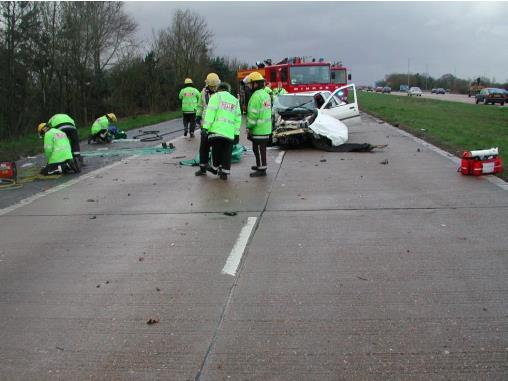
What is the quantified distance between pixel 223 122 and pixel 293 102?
23.0ft

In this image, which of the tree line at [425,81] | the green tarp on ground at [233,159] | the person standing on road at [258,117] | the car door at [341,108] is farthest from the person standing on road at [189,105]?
the tree line at [425,81]

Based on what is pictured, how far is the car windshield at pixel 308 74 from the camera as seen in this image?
2505 centimetres

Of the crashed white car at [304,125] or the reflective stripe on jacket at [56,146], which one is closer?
the reflective stripe on jacket at [56,146]

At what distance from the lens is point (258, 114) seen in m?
10.5

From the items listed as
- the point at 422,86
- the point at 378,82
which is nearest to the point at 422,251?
the point at 422,86

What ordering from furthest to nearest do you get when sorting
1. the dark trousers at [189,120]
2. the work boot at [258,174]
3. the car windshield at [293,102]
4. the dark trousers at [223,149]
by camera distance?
the dark trousers at [189,120] → the car windshield at [293,102] → the work boot at [258,174] → the dark trousers at [223,149]

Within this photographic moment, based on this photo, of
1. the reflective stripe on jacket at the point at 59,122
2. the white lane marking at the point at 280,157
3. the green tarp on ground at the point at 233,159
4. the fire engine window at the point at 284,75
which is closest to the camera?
the reflective stripe on jacket at the point at 59,122

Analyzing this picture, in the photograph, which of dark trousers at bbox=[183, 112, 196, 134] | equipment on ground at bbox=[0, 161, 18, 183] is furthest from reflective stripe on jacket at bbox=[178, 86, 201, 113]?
equipment on ground at bbox=[0, 161, 18, 183]

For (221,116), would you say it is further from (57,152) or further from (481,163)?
(481,163)

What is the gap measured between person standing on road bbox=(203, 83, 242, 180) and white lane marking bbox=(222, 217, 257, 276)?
320 centimetres

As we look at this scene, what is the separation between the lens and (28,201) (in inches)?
340

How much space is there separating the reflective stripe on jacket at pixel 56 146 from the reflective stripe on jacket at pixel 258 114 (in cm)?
383

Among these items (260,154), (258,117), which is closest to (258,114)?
(258,117)

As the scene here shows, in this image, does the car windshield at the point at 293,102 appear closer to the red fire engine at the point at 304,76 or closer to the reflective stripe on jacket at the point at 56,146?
the reflective stripe on jacket at the point at 56,146
